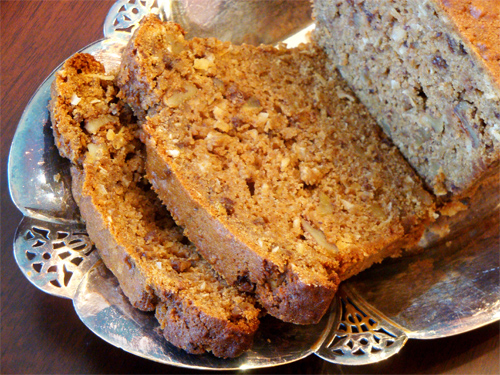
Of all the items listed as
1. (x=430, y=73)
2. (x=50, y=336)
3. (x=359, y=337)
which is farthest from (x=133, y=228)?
(x=430, y=73)

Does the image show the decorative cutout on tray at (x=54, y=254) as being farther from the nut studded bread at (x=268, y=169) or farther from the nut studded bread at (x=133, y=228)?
the nut studded bread at (x=268, y=169)

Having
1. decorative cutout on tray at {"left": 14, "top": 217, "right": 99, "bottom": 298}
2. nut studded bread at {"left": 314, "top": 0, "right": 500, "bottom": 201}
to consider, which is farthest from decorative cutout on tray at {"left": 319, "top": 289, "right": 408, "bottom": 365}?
decorative cutout on tray at {"left": 14, "top": 217, "right": 99, "bottom": 298}

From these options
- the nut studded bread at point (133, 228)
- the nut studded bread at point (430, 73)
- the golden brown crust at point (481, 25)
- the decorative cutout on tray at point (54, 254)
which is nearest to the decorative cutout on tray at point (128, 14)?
the nut studded bread at point (133, 228)

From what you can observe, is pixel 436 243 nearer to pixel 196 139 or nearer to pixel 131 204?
pixel 196 139

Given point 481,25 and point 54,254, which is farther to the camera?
point 54,254

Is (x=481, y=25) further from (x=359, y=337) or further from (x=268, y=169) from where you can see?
(x=359, y=337)
